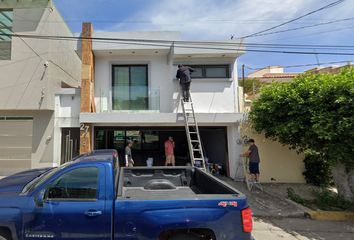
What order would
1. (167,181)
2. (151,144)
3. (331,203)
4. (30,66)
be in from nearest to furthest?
(167,181), (331,203), (30,66), (151,144)

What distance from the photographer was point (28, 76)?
7656 millimetres

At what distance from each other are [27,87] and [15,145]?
2594 mm

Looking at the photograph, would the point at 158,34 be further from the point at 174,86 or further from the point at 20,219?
the point at 20,219

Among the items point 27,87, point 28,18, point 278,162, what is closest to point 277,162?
point 278,162

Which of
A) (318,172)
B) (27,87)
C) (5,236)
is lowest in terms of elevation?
(318,172)

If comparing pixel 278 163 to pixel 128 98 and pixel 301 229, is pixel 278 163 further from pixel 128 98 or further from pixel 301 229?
pixel 128 98

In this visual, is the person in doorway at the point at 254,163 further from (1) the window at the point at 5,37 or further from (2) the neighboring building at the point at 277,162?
(1) the window at the point at 5,37

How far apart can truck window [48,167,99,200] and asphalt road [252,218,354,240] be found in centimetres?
351

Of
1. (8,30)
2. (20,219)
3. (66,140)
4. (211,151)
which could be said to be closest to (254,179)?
(211,151)

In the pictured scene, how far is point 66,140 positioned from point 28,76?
3.05 metres

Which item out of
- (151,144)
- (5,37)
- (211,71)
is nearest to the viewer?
(5,37)

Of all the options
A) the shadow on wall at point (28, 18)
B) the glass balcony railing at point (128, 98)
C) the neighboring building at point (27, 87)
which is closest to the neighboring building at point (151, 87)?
the glass balcony railing at point (128, 98)

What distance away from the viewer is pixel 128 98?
8.16 meters

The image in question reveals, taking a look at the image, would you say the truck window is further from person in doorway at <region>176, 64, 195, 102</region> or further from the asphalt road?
person in doorway at <region>176, 64, 195, 102</region>
